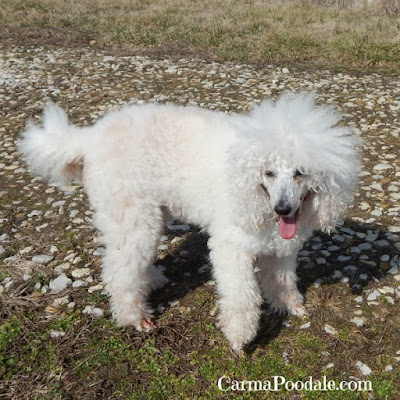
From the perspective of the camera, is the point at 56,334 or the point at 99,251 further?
the point at 99,251

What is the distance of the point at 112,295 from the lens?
4289 mm

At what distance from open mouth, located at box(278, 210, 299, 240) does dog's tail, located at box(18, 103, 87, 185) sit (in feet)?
6.42

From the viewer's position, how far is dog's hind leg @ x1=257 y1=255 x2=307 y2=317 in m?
4.35

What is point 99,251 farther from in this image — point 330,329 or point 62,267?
point 330,329

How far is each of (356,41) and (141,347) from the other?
10189 mm

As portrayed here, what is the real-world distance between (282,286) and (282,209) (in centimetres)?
137

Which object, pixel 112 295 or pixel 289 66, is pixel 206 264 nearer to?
pixel 112 295

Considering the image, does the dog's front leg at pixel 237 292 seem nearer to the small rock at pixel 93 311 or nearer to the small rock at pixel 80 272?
the small rock at pixel 93 311

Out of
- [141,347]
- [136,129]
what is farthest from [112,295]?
[136,129]

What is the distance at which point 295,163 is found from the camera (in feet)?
10.6

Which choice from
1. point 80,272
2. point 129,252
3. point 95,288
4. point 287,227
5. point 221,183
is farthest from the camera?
point 80,272

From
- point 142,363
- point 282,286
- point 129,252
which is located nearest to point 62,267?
point 129,252

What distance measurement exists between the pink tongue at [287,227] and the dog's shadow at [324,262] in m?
1.25

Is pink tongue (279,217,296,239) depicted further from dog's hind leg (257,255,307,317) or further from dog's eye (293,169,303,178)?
dog's hind leg (257,255,307,317)
